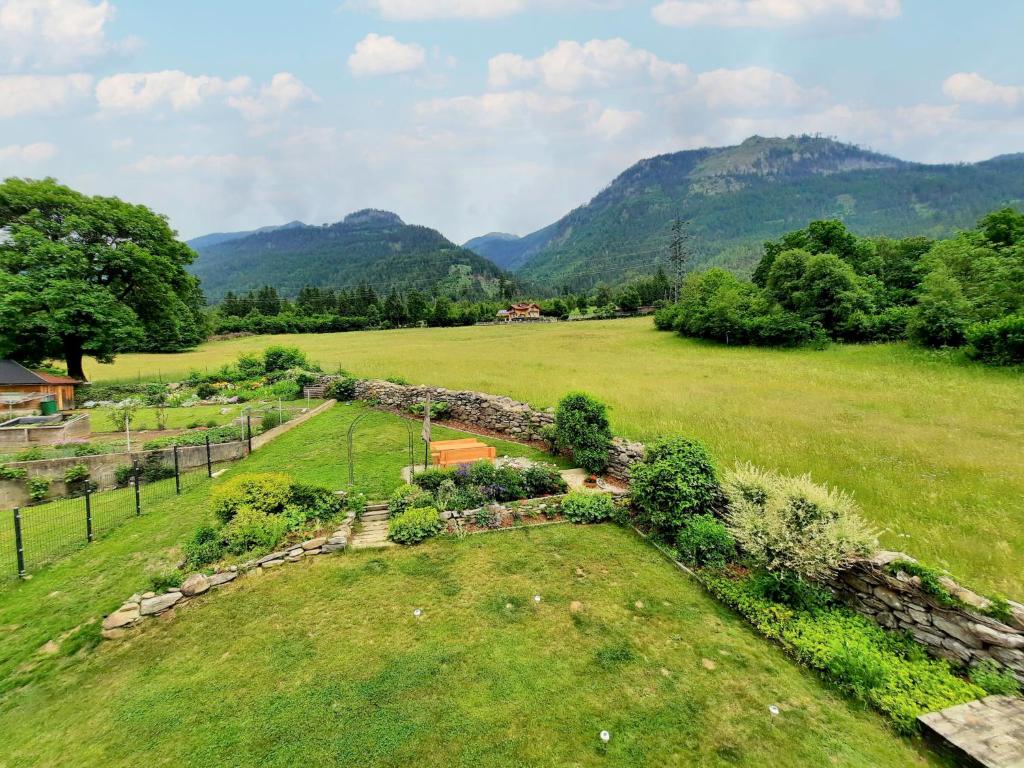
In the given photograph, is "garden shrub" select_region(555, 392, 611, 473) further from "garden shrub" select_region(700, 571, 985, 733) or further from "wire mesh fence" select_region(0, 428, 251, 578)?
"wire mesh fence" select_region(0, 428, 251, 578)

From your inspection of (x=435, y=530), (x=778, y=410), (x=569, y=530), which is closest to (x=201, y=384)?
(x=435, y=530)

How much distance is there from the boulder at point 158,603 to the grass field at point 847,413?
1354cm

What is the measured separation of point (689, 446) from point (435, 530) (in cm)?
661

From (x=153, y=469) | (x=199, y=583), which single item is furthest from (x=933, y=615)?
(x=153, y=469)

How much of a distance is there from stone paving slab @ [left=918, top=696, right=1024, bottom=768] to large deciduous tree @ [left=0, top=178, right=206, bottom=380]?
1488 inches

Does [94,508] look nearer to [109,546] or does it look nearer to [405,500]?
[109,546]

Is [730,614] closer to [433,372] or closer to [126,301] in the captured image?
[433,372]

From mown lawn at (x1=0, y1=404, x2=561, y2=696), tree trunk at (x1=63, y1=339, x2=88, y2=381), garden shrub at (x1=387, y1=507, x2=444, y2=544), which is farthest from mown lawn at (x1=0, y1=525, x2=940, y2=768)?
tree trunk at (x1=63, y1=339, x2=88, y2=381)

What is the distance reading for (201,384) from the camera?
2972 cm

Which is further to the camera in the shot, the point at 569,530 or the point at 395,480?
the point at 395,480

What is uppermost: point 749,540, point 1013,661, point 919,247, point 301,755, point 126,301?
point 919,247

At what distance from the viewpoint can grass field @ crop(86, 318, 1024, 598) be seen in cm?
877

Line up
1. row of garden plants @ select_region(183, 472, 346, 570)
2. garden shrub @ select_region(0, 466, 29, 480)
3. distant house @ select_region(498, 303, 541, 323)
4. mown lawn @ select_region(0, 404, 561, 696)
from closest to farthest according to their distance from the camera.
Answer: mown lawn @ select_region(0, 404, 561, 696) < row of garden plants @ select_region(183, 472, 346, 570) < garden shrub @ select_region(0, 466, 29, 480) < distant house @ select_region(498, 303, 541, 323)

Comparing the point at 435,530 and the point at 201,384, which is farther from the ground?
the point at 201,384
